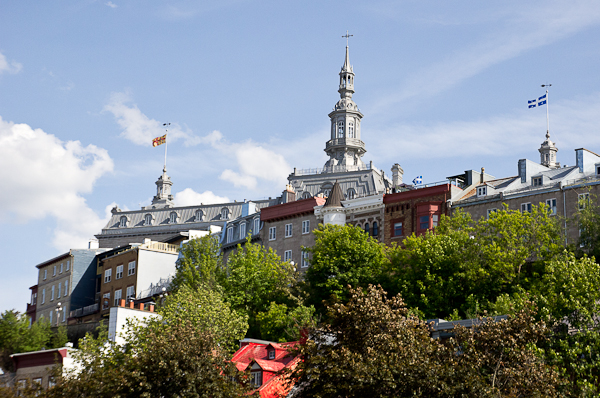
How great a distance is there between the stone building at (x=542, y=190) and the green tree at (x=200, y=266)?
22.6m

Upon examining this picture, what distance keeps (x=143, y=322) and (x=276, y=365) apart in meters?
10.1

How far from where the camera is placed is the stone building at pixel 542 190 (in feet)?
228

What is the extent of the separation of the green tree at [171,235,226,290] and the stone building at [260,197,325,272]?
237 inches

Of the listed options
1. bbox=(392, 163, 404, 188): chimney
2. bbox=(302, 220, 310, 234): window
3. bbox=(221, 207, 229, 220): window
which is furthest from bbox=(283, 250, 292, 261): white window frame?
bbox=(221, 207, 229, 220): window

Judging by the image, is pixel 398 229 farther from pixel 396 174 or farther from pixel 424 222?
pixel 396 174

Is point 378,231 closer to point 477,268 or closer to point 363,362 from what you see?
point 477,268

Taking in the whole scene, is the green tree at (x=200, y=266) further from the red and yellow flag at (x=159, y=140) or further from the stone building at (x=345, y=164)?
the red and yellow flag at (x=159, y=140)

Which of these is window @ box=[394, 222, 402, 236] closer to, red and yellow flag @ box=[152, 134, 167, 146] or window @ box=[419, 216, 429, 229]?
window @ box=[419, 216, 429, 229]

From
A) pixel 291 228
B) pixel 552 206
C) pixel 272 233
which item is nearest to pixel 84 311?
pixel 272 233

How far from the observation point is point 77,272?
102 meters

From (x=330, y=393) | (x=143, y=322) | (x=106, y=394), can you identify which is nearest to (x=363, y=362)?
(x=330, y=393)

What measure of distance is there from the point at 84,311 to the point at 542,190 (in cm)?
5366

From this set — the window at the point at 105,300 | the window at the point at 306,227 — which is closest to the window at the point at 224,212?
the window at the point at 105,300

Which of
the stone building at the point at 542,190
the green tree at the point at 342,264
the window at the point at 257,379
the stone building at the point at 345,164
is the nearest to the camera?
the window at the point at 257,379
